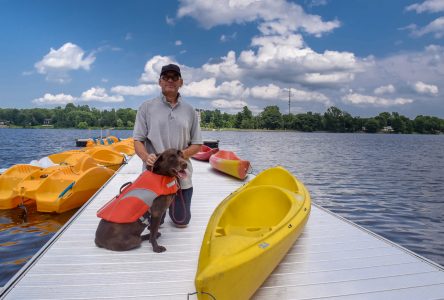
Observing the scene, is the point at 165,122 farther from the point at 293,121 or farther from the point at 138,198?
the point at 293,121

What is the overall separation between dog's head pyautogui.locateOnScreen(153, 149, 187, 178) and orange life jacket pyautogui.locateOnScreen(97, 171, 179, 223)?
0.09m

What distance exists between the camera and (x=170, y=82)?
14.4ft

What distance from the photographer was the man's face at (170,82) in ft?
14.3

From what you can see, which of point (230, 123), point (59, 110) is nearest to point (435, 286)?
point (230, 123)

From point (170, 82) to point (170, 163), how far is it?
1.14 meters

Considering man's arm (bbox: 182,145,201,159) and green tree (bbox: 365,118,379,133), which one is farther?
green tree (bbox: 365,118,379,133)

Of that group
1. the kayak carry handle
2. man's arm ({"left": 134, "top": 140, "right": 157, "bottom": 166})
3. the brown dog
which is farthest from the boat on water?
the brown dog

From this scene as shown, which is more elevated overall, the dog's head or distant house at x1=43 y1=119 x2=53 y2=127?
distant house at x1=43 y1=119 x2=53 y2=127

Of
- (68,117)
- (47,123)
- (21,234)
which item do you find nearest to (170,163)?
(21,234)

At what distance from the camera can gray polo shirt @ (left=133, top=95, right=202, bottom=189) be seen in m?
4.50

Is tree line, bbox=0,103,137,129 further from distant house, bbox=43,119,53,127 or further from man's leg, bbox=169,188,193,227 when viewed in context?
man's leg, bbox=169,188,193,227

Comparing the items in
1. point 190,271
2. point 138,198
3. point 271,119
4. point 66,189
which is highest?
point 271,119

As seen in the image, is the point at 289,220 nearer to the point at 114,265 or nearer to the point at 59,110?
the point at 114,265

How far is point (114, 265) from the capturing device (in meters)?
3.56
